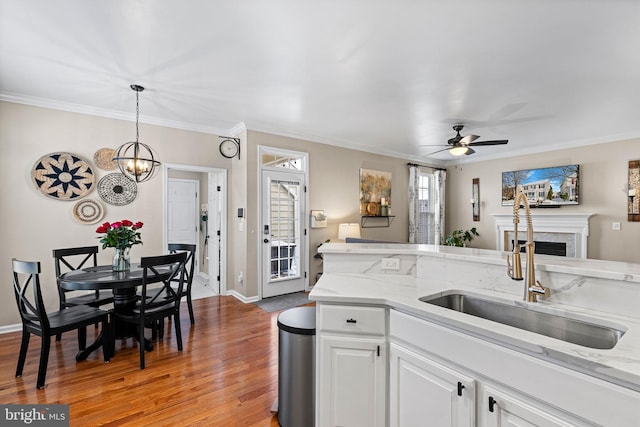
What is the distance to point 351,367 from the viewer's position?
1596 mm

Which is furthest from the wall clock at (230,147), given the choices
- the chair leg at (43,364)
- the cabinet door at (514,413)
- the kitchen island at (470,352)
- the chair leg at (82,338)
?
the cabinet door at (514,413)

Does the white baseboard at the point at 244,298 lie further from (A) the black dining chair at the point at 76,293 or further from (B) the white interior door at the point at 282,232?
(A) the black dining chair at the point at 76,293

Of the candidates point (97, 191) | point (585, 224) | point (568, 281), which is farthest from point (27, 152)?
point (585, 224)

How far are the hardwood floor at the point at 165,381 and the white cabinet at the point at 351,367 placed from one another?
625 mm

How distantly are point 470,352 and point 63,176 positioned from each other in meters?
4.58

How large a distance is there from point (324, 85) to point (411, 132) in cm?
238

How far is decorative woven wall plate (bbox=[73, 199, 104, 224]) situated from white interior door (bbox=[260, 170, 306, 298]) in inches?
83.2

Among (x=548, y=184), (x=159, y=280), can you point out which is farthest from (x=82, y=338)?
(x=548, y=184)

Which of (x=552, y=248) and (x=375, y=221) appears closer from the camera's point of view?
(x=552, y=248)

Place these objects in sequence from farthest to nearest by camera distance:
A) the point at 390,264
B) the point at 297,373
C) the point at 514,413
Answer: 1. the point at 390,264
2. the point at 297,373
3. the point at 514,413

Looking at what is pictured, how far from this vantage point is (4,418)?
6.37 feet

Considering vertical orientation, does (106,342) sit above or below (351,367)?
below

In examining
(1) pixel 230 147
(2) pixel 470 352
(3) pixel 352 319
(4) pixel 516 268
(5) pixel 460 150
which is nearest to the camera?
(2) pixel 470 352

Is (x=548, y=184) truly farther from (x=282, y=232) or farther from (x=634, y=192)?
(x=282, y=232)
